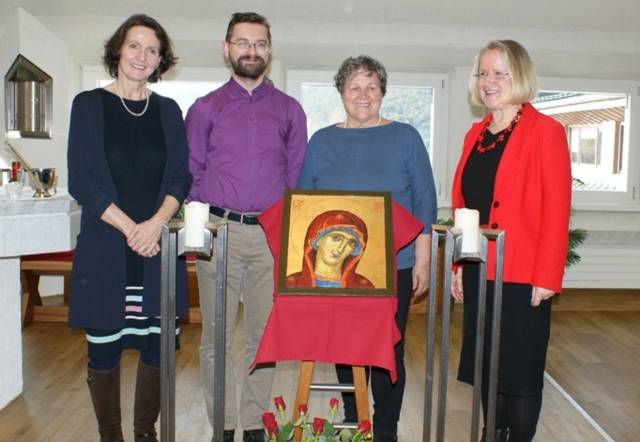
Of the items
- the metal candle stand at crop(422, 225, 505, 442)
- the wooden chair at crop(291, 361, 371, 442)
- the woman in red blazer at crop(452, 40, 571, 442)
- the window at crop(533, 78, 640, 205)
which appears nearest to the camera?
the metal candle stand at crop(422, 225, 505, 442)

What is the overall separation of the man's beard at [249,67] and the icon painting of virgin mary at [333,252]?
66 cm

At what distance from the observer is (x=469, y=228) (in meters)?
1.91

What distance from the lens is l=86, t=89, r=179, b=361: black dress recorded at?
90.3 inches

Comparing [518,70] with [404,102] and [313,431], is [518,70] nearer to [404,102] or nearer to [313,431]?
[313,431]

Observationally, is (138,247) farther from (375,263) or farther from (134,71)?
(375,263)

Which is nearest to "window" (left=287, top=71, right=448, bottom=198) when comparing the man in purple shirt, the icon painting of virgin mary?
the man in purple shirt

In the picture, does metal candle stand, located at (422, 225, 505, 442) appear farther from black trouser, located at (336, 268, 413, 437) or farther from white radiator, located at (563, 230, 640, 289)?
white radiator, located at (563, 230, 640, 289)

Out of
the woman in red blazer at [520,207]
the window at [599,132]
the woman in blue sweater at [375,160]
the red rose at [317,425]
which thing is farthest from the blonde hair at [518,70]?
the window at [599,132]

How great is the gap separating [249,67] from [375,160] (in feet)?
1.83

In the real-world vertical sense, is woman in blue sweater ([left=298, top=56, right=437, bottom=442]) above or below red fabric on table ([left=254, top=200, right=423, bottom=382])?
above

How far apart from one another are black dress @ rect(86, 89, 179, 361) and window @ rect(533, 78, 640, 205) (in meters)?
4.17

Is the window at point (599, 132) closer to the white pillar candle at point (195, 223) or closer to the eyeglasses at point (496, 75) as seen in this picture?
the eyeglasses at point (496, 75)

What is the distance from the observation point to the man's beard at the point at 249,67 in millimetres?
2500

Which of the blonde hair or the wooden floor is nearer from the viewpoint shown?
the blonde hair
